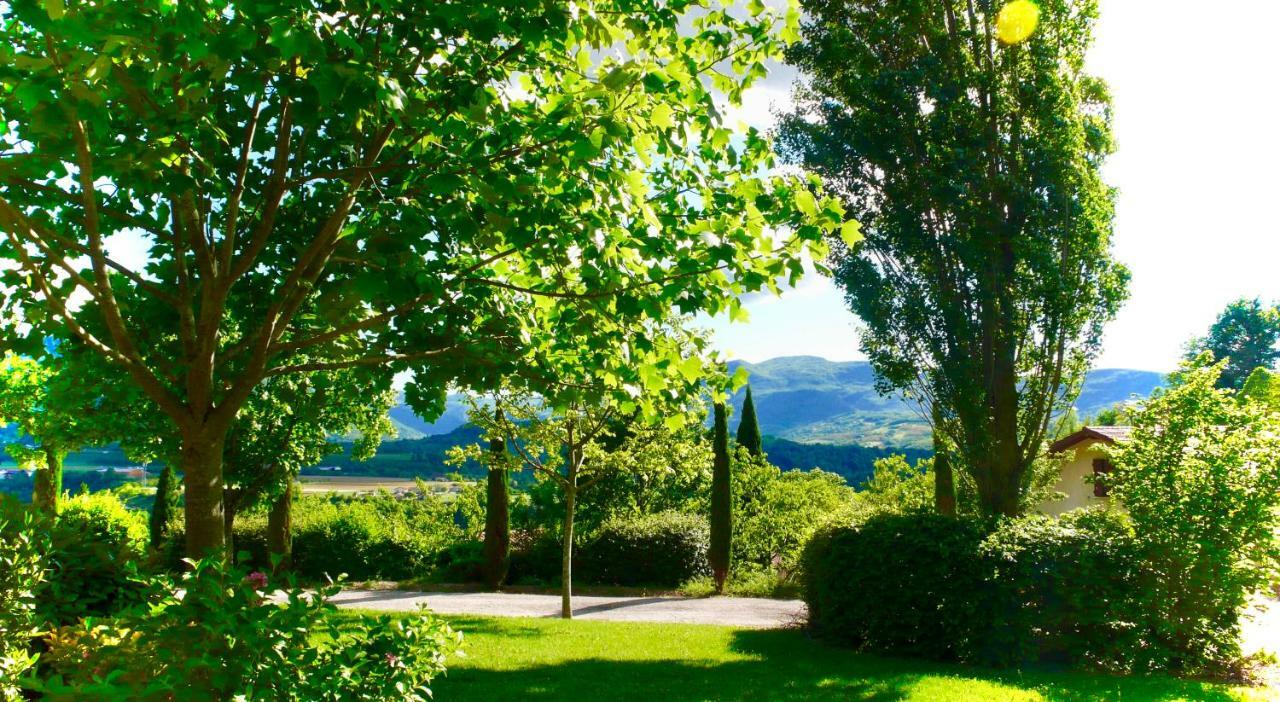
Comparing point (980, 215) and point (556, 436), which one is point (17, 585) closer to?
point (556, 436)

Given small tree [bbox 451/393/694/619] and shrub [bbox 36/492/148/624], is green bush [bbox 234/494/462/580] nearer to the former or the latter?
small tree [bbox 451/393/694/619]

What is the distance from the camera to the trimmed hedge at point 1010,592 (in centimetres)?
1043

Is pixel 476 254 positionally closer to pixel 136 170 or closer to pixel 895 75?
pixel 136 170

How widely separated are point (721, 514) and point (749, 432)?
857cm

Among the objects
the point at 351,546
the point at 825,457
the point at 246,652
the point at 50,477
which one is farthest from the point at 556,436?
the point at 825,457

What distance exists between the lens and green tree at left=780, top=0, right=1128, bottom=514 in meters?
13.4

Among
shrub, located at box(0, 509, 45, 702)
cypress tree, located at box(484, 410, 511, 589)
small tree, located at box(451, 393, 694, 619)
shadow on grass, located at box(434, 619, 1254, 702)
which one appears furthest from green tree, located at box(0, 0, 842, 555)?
cypress tree, located at box(484, 410, 511, 589)

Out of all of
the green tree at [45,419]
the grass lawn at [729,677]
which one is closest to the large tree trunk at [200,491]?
the grass lawn at [729,677]

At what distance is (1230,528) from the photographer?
10.6 metres

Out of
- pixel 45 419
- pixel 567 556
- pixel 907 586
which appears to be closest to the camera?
pixel 907 586

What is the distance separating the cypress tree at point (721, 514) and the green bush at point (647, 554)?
561mm

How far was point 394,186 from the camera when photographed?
5.22 m

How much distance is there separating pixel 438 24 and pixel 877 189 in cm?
1242

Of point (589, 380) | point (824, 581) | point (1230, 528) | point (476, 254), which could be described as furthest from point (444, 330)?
point (1230, 528)
